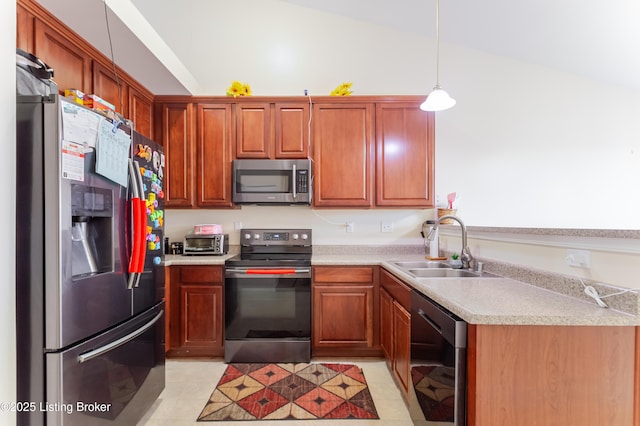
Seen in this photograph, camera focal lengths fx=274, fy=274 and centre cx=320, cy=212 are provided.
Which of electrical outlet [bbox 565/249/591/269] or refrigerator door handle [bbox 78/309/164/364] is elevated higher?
electrical outlet [bbox 565/249/591/269]

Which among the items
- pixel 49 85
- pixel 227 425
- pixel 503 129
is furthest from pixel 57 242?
pixel 503 129

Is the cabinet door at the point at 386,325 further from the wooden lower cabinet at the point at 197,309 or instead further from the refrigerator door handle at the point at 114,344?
the refrigerator door handle at the point at 114,344

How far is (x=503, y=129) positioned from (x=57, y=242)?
3.79 metres

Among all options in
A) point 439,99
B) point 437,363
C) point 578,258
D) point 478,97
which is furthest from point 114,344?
point 478,97

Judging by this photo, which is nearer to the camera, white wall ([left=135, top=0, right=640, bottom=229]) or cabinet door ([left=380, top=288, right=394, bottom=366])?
cabinet door ([left=380, top=288, right=394, bottom=366])

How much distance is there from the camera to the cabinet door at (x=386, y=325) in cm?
208

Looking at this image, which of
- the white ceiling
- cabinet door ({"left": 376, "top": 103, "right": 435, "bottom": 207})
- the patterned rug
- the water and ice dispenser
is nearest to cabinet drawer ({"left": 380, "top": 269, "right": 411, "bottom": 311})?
the patterned rug

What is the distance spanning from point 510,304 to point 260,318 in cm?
183

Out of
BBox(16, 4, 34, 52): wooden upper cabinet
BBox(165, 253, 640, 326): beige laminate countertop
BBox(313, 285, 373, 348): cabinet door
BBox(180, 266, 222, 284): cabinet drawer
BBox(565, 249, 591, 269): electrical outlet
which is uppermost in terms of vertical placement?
BBox(16, 4, 34, 52): wooden upper cabinet

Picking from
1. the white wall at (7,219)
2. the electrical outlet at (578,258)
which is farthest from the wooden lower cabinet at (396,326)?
the white wall at (7,219)

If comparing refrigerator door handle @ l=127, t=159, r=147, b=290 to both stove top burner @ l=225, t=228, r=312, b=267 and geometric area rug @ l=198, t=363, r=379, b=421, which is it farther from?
stove top burner @ l=225, t=228, r=312, b=267

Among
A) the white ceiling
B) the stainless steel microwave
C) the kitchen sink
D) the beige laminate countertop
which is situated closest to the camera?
the beige laminate countertop

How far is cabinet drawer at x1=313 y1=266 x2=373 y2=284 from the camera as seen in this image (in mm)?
2389

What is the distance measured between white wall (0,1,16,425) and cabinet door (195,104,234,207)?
153 cm
